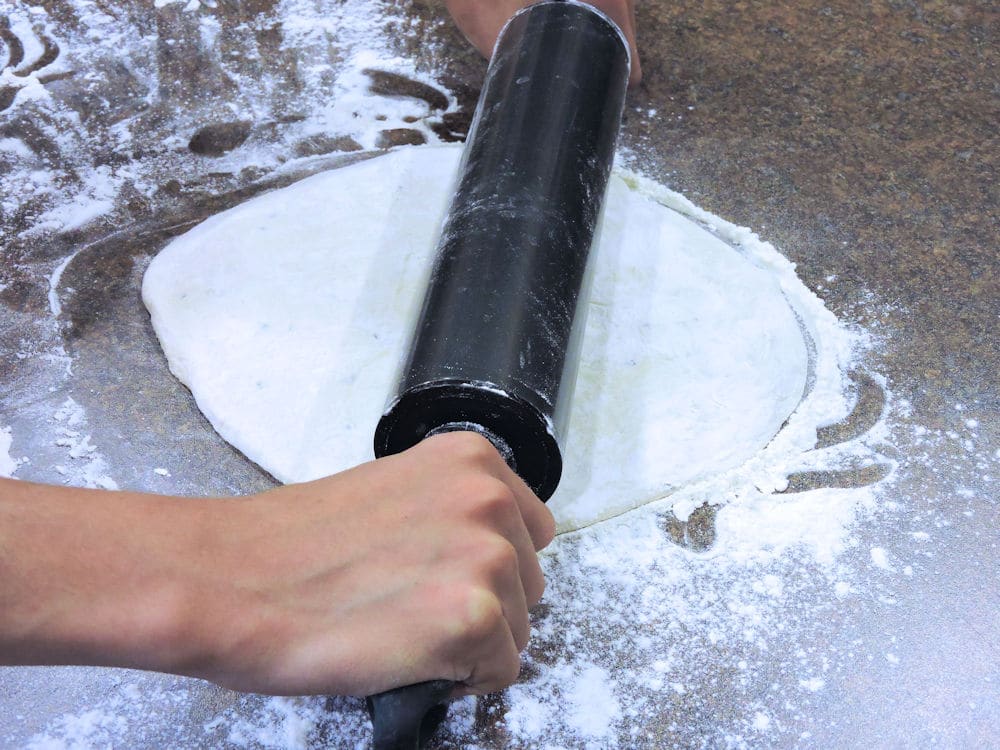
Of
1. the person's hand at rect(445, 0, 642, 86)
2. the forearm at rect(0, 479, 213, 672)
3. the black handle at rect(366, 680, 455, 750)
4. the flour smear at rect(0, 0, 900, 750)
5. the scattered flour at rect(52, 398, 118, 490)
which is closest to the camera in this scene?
the forearm at rect(0, 479, 213, 672)

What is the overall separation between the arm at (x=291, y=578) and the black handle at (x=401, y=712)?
0.02 meters

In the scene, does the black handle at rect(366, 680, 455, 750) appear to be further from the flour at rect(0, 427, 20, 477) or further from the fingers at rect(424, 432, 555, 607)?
the flour at rect(0, 427, 20, 477)

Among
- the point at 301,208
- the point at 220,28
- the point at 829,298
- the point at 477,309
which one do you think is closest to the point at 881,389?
the point at 829,298

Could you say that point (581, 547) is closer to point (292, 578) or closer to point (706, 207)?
point (292, 578)

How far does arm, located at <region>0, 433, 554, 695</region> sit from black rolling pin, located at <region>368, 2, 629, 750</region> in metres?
0.08

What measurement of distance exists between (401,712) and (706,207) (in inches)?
47.0

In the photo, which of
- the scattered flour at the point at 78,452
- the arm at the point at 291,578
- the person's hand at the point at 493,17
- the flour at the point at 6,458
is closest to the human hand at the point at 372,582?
the arm at the point at 291,578

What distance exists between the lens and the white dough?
142cm

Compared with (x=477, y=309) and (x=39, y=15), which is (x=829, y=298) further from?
(x=39, y=15)

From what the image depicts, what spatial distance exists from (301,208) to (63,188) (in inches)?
18.6

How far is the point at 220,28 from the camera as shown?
2.21m

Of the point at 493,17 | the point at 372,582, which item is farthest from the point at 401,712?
the point at 493,17

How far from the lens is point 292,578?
95 centimetres

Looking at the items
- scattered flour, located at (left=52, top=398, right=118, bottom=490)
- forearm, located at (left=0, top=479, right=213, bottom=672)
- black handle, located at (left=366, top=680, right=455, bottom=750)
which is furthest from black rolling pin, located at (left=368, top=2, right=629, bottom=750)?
scattered flour, located at (left=52, top=398, right=118, bottom=490)
